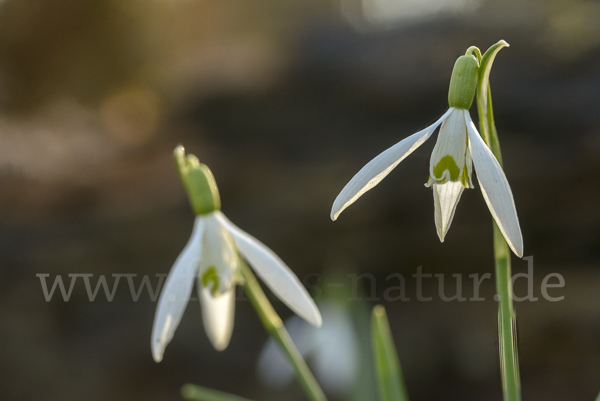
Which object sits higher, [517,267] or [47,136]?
[47,136]

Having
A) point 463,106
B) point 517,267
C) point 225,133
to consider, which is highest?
point 225,133

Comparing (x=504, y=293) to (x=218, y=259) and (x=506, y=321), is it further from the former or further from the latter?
(x=218, y=259)

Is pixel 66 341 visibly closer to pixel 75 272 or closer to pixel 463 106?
pixel 75 272

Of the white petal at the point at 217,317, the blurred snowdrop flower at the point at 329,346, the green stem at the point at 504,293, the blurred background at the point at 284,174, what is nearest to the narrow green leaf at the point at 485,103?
the green stem at the point at 504,293

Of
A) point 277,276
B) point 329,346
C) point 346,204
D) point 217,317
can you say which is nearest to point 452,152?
point 346,204

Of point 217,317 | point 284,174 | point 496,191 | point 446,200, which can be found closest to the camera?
point 496,191

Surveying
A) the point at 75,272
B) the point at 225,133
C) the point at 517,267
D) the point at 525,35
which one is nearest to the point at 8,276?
the point at 75,272
